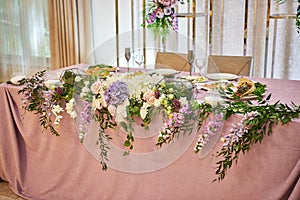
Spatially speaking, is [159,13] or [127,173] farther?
[159,13]

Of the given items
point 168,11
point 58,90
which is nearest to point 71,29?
point 168,11

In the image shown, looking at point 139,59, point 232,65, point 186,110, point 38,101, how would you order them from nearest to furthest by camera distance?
point 186,110
point 38,101
point 139,59
point 232,65

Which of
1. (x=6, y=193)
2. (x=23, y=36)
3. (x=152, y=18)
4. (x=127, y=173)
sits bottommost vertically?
(x=6, y=193)

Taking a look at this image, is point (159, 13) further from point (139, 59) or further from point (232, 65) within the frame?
point (139, 59)

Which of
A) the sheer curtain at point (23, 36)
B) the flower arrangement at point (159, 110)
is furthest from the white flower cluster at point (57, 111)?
the sheer curtain at point (23, 36)

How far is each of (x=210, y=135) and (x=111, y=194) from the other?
0.69 metres

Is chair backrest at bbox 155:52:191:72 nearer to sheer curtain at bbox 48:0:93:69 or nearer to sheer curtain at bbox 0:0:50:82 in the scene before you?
sheer curtain at bbox 48:0:93:69

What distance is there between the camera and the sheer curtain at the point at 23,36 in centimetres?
488

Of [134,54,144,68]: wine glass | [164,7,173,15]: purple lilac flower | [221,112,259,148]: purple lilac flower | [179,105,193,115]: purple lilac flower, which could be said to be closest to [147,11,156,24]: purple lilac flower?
[164,7,173,15]: purple lilac flower

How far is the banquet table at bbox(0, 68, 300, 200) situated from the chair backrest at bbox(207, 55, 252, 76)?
41 centimetres

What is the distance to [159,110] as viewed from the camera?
1897 millimetres

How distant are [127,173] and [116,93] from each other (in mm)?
468

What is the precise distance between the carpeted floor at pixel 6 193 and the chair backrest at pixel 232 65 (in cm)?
157

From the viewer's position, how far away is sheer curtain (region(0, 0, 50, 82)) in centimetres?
488
